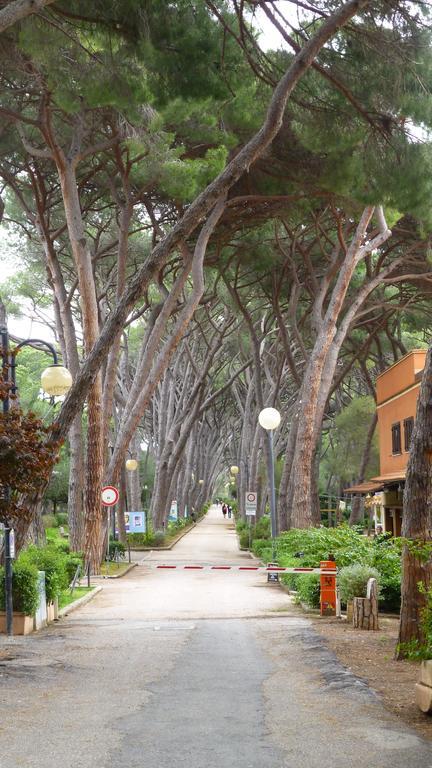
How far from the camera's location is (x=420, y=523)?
9.84 m

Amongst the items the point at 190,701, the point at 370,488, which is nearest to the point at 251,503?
the point at 370,488

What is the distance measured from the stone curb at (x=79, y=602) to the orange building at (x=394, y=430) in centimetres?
1025

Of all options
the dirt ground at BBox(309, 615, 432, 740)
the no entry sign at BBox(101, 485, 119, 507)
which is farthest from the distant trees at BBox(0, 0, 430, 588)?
the dirt ground at BBox(309, 615, 432, 740)

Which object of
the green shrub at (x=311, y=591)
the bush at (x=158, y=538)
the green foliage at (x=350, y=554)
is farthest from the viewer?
the bush at (x=158, y=538)

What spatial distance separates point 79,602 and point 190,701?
10.2 meters

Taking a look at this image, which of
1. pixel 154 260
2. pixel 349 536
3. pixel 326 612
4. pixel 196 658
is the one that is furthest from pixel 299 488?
pixel 196 658

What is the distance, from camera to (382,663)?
9.95 meters

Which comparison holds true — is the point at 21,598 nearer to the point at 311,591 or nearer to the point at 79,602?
the point at 79,602

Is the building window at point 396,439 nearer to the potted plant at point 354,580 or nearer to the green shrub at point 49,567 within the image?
the potted plant at point 354,580

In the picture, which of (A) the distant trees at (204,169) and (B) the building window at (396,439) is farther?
(B) the building window at (396,439)

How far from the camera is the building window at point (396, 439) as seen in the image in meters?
30.4

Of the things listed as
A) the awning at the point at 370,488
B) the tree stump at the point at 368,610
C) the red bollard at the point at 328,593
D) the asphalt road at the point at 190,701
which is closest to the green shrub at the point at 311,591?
the red bollard at the point at 328,593

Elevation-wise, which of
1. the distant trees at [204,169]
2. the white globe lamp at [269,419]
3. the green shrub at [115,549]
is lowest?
the green shrub at [115,549]

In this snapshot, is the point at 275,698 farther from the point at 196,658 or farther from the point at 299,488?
the point at 299,488
